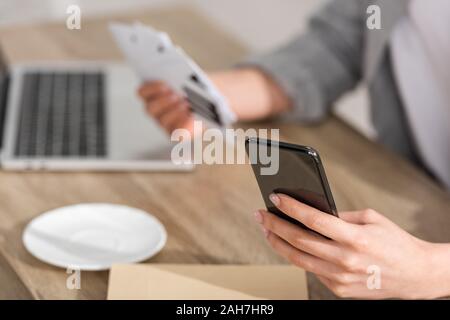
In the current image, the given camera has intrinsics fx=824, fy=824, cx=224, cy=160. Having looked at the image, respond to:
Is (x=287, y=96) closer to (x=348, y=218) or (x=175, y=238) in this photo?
(x=175, y=238)

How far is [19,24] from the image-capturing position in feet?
5.32

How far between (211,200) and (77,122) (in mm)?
283

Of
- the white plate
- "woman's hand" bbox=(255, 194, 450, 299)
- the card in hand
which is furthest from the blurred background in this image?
"woman's hand" bbox=(255, 194, 450, 299)

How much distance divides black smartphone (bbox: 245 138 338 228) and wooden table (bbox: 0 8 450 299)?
171 mm

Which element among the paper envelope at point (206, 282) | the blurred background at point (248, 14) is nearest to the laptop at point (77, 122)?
the paper envelope at point (206, 282)

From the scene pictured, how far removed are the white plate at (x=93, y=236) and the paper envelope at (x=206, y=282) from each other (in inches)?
1.2

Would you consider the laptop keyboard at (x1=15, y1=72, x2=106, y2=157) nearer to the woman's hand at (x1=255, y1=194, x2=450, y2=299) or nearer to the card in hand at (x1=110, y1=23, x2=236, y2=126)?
the card in hand at (x1=110, y1=23, x2=236, y2=126)

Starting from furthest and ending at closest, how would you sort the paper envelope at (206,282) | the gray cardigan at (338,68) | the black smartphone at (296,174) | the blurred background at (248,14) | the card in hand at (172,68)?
the blurred background at (248,14) < the gray cardigan at (338,68) < the card in hand at (172,68) < the paper envelope at (206,282) < the black smartphone at (296,174)

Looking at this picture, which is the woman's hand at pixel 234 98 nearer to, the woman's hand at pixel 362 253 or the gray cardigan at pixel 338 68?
the gray cardigan at pixel 338 68

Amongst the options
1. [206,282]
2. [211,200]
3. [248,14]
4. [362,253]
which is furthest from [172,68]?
[248,14]

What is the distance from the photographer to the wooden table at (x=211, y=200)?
0.97 meters

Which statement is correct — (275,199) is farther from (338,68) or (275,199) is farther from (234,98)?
(338,68)
